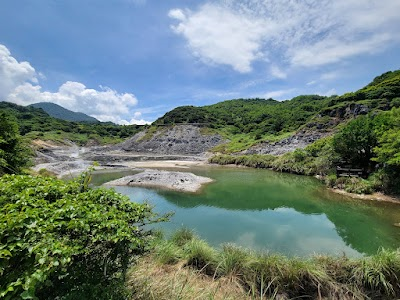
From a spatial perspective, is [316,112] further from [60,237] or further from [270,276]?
[60,237]

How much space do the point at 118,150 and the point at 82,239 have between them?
8922 centimetres

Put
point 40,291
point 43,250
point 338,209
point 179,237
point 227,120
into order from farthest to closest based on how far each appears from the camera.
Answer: point 227,120 → point 338,209 → point 179,237 → point 40,291 → point 43,250

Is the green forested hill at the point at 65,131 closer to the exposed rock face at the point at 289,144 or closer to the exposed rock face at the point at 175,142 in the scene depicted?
the exposed rock face at the point at 175,142

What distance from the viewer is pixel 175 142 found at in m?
88.0

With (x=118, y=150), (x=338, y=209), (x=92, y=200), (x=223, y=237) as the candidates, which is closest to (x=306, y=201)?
(x=338, y=209)

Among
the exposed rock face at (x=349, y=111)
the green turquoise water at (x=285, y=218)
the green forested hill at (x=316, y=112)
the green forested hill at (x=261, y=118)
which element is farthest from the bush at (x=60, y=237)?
the green forested hill at (x=261, y=118)

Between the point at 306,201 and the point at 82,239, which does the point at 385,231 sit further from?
the point at 82,239

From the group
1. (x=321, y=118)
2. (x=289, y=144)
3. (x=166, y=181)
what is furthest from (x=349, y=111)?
(x=166, y=181)

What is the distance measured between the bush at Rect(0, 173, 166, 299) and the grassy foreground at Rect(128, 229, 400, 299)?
1592 mm

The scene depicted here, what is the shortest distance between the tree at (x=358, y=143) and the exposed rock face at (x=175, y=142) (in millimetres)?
51491

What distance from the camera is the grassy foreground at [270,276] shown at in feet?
20.3

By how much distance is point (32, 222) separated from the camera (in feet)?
10.9

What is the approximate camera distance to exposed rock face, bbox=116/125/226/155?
82463 millimetres

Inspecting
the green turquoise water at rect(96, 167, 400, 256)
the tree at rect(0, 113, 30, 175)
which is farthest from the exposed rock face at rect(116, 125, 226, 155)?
the tree at rect(0, 113, 30, 175)
